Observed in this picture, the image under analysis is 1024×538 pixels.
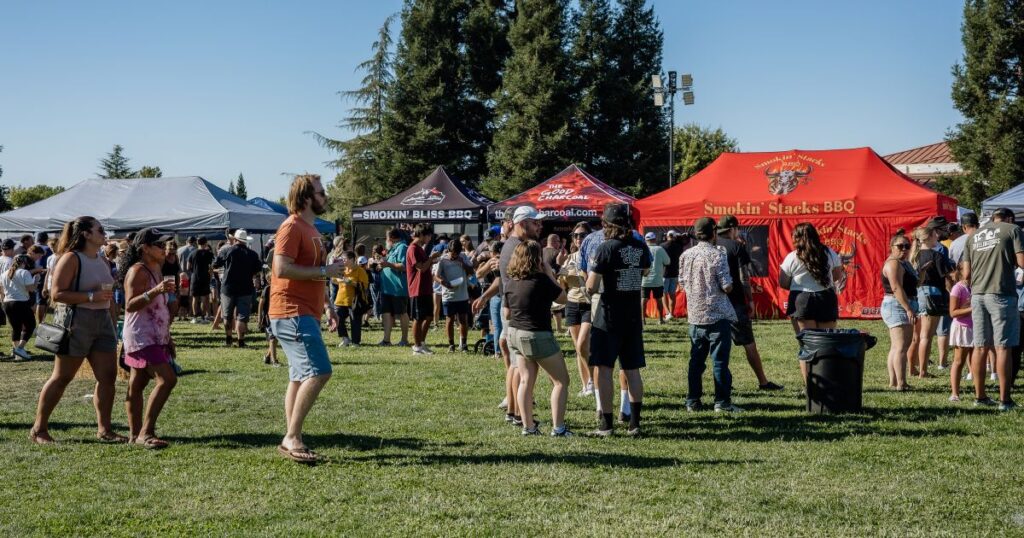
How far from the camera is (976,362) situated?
26.7ft

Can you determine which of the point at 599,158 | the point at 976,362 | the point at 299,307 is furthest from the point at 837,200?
the point at 599,158

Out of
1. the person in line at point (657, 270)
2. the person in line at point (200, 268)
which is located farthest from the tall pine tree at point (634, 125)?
the person in line at point (200, 268)

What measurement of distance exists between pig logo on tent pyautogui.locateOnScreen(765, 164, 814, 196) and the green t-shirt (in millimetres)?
11368

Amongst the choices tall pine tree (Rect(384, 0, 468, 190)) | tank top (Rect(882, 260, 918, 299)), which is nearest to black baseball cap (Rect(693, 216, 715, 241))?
tank top (Rect(882, 260, 918, 299))

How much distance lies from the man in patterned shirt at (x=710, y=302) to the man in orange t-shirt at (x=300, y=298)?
328 cm

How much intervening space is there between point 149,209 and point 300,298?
66.3 feet

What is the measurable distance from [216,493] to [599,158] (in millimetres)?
40836

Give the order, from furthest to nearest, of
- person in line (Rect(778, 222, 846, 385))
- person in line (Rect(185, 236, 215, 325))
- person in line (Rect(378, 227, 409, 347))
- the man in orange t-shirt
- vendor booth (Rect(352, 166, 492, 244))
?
vendor booth (Rect(352, 166, 492, 244)) → person in line (Rect(185, 236, 215, 325)) → person in line (Rect(378, 227, 409, 347)) → person in line (Rect(778, 222, 846, 385)) → the man in orange t-shirt

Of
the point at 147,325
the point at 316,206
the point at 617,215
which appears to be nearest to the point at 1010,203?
the point at 617,215

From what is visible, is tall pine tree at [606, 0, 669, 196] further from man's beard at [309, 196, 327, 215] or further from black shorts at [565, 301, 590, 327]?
man's beard at [309, 196, 327, 215]

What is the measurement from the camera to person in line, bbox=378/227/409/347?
14.3 m

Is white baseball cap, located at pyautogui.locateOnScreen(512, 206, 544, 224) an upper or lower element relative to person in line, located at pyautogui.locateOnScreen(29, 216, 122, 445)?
upper

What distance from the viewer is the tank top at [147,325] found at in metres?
6.68

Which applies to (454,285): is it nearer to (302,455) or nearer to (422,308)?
(422,308)
